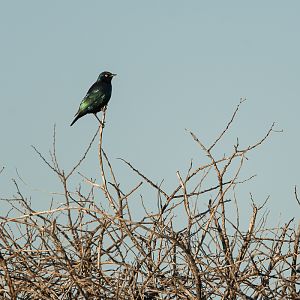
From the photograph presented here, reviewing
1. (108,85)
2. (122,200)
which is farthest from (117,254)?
(108,85)

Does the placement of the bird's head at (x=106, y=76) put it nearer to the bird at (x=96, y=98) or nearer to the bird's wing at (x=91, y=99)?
the bird at (x=96, y=98)

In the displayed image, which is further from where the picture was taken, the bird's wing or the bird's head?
the bird's head

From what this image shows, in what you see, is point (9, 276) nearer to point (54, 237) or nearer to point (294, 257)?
point (54, 237)

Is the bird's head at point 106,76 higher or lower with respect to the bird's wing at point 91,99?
higher

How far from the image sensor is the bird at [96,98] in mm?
15250

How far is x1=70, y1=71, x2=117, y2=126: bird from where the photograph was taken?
15250 mm

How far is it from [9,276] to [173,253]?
3.63ft

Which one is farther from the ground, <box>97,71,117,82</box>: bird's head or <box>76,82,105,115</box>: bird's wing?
<box>97,71,117,82</box>: bird's head

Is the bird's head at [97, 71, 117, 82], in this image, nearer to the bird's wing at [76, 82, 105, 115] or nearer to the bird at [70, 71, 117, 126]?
the bird at [70, 71, 117, 126]

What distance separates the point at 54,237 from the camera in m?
5.59

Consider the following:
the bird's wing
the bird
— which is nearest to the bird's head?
the bird

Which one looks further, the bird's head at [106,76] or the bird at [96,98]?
the bird's head at [106,76]

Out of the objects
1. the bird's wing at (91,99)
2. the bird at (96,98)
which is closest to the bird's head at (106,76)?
the bird at (96,98)

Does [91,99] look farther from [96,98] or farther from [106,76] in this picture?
[106,76]
